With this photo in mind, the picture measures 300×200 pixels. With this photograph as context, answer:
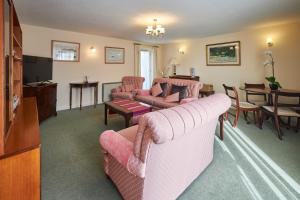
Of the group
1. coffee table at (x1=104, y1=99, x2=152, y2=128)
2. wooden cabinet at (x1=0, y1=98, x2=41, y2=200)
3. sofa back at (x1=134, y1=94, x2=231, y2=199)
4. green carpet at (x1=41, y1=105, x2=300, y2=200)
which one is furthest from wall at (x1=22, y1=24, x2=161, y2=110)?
sofa back at (x1=134, y1=94, x2=231, y2=199)

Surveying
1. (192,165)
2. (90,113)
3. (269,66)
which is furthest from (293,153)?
(90,113)

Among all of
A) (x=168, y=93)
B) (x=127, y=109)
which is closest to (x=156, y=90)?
(x=168, y=93)

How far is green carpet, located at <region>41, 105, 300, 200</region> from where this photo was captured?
68.5 inches

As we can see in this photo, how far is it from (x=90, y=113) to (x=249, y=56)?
15.3ft

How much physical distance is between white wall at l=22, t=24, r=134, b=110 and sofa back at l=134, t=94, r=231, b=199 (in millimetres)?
4567

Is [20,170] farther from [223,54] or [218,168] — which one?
[223,54]

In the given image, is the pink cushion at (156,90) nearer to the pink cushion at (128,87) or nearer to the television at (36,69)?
the pink cushion at (128,87)

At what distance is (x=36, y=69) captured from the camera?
12.9ft

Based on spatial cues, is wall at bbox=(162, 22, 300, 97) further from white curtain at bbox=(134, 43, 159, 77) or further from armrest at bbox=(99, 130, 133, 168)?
armrest at bbox=(99, 130, 133, 168)

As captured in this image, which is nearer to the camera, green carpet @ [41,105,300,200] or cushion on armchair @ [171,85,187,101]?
green carpet @ [41,105,300,200]

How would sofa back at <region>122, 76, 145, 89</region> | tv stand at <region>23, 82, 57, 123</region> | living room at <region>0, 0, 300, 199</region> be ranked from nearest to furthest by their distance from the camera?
living room at <region>0, 0, 300, 199</region>, tv stand at <region>23, 82, 57, 123</region>, sofa back at <region>122, 76, 145, 89</region>

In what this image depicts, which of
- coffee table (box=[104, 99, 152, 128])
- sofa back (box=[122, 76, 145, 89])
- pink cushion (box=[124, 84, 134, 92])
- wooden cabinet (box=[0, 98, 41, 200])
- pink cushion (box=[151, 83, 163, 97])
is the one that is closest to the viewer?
wooden cabinet (box=[0, 98, 41, 200])

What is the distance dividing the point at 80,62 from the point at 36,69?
63.0 inches

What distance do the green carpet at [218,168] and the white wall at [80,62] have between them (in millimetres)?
2085
